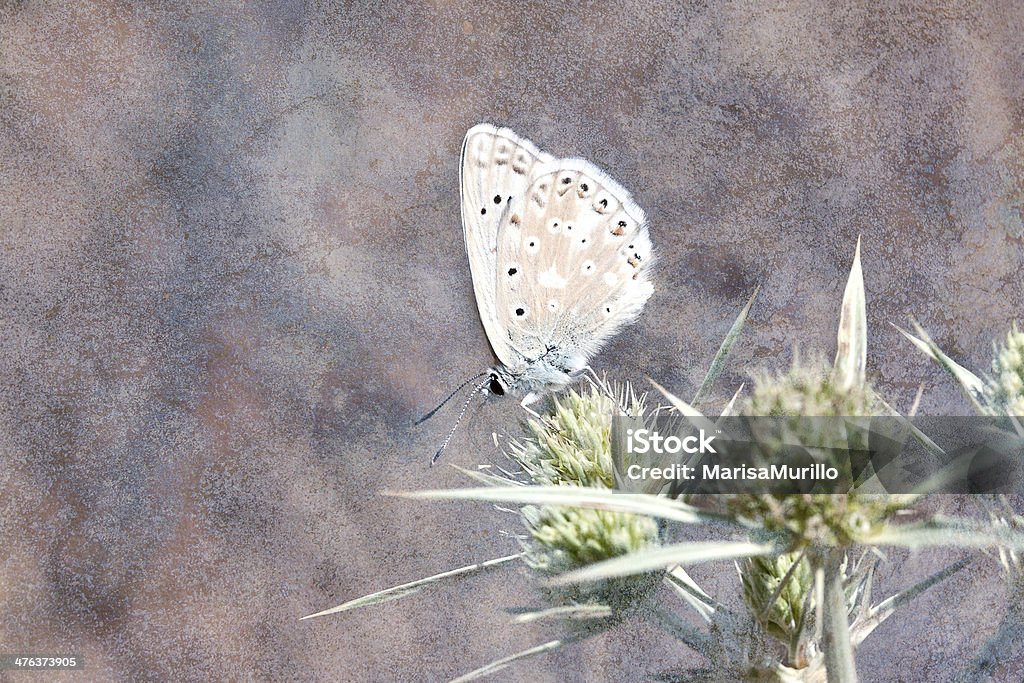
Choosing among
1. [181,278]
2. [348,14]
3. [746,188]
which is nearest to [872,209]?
[746,188]

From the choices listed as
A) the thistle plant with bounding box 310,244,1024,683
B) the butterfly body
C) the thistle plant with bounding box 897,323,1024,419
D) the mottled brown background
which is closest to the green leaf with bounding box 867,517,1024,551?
the thistle plant with bounding box 310,244,1024,683

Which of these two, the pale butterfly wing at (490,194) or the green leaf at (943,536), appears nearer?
the green leaf at (943,536)

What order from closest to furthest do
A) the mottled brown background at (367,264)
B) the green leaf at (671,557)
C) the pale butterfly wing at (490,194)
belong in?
the green leaf at (671,557) → the pale butterfly wing at (490,194) → the mottled brown background at (367,264)

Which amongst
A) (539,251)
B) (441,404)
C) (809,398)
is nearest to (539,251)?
(539,251)

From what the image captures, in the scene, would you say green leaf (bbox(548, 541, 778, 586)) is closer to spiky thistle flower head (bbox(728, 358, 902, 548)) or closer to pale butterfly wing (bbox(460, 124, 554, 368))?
spiky thistle flower head (bbox(728, 358, 902, 548))

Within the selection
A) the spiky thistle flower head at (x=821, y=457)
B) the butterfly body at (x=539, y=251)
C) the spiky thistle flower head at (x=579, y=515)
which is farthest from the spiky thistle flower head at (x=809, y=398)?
the butterfly body at (x=539, y=251)

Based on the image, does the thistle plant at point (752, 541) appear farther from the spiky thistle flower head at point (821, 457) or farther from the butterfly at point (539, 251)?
the butterfly at point (539, 251)
